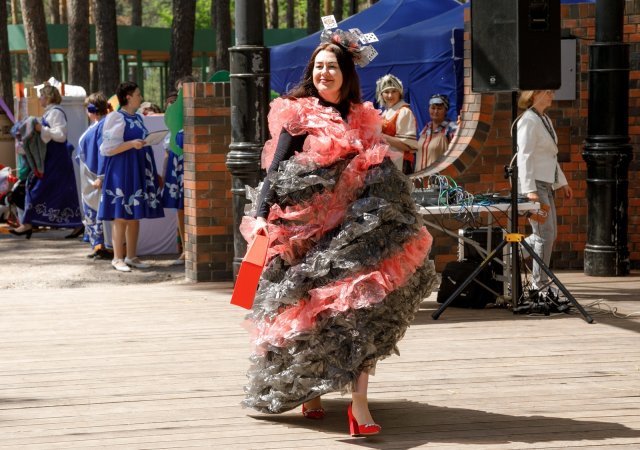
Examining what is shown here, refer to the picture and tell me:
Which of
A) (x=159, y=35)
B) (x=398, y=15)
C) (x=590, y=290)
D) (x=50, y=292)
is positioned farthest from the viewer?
(x=159, y=35)

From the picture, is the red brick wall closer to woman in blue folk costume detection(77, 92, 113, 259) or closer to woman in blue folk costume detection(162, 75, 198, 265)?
woman in blue folk costume detection(162, 75, 198, 265)

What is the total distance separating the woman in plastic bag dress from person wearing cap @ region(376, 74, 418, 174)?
4103mm

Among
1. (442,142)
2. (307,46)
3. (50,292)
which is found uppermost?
(307,46)

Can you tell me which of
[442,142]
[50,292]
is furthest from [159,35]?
[50,292]

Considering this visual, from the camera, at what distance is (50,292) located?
11.5 m

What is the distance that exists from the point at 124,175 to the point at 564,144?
14.3 ft

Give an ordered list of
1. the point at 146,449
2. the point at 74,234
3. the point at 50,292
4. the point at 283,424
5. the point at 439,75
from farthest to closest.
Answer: the point at 439,75, the point at 74,234, the point at 50,292, the point at 283,424, the point at 146,449

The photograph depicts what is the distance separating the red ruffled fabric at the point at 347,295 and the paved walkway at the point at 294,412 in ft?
1.59

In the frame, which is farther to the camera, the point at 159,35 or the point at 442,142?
the point at 159,35

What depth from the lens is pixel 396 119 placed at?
415 inches

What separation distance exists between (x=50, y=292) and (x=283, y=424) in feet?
19.1

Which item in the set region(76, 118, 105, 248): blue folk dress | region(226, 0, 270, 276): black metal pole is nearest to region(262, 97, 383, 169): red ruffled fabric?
region(226, 0, 270, 276): black metal pole

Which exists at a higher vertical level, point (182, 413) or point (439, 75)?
point (439, 75)

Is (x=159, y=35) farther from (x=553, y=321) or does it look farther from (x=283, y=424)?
(x=283, y=424)
